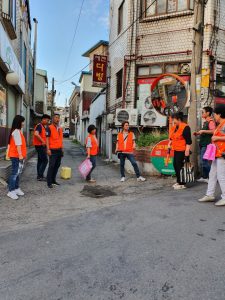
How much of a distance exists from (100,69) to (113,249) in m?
12.8

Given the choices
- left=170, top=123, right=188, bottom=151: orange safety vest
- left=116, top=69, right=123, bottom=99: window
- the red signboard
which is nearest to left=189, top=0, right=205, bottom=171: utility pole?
left=170, top=123, right=188, bottom=151: orange safety vest

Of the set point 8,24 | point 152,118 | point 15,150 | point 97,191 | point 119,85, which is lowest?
point 97,191

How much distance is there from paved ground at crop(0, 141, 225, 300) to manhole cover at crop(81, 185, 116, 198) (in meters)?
0.59

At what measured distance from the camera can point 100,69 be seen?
600 inches

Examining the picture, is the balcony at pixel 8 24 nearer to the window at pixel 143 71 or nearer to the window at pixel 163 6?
the window at pixel 143 71

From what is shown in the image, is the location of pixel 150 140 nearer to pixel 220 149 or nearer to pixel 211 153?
pixel 211 153

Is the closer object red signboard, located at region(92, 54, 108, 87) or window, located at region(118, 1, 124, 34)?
window, located at region(118, 1, 124, 34)

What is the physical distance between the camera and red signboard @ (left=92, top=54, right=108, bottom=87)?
49.6 ft

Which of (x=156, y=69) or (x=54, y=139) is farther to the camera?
(x=156, y=69)

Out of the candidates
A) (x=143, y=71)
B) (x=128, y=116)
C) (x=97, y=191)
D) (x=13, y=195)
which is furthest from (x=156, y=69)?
(x=13, y=195)

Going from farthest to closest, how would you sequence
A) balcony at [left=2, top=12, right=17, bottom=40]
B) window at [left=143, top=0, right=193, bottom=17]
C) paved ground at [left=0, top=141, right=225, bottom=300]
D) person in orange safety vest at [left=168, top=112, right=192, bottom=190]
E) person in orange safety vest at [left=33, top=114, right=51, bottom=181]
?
window at [left=143, top=0, right=193, bottom=17] → balcony at [left=2, top=12, right=17, bottom=40] → person in orange safety vest at [left=33, top=114, right=51, bottom=181] → person in orange safety vest at [left=168, top=112, right=192, bottom=190] → paved ground at [left=0, top=141, right=225, bottom=300]

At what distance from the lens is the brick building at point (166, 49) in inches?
440

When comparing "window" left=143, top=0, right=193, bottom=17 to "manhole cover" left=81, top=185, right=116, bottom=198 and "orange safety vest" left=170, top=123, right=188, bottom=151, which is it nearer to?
"orange safety vest" left=170, top=123, right=188, bottom=151

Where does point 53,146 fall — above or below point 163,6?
below
